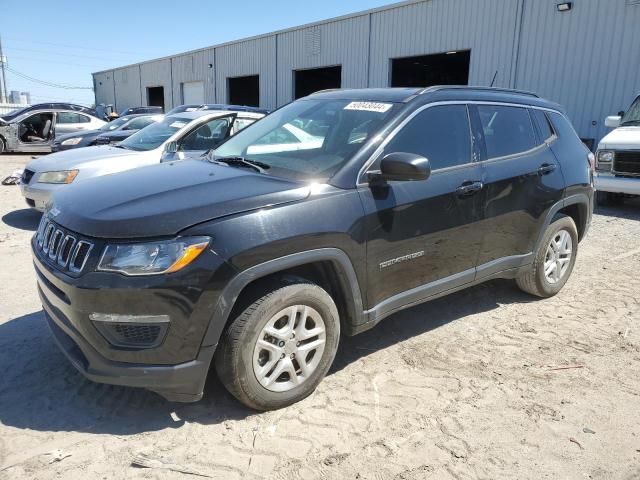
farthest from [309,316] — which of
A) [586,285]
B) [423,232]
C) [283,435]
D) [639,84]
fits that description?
[639,84]

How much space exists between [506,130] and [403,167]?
5.21 ft

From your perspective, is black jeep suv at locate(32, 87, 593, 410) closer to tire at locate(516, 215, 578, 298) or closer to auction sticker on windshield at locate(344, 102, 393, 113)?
auction sticker on windshield at locate(344, 102, 393, 113)

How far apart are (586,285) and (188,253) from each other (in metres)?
4.23

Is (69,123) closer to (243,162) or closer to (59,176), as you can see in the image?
(59,176)

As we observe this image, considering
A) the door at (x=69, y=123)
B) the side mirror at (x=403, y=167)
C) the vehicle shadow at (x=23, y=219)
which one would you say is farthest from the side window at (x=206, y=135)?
the door at (x=69, y=123)

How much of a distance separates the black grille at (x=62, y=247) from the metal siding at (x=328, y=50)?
17172 mm

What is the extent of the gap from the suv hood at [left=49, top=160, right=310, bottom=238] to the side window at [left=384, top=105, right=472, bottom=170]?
0.86 meters

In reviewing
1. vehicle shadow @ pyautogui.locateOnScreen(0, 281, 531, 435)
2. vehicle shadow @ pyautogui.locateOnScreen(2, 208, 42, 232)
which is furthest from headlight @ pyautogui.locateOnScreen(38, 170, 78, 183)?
vehicle shadow @ pyautogui.locateOnScreen(0, 281, 531, 435)

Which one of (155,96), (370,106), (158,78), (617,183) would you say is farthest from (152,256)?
(155,96)

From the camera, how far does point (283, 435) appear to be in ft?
8.80

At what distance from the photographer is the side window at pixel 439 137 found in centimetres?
333

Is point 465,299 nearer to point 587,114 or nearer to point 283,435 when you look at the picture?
point 283,435

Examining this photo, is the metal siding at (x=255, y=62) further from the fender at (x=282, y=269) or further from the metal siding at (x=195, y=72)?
the fender at (x=282, y=269)

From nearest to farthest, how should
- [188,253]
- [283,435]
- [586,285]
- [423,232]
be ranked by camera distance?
1. [188,253]
2. [283,435]
3. [423,232]
4. [586,285]
